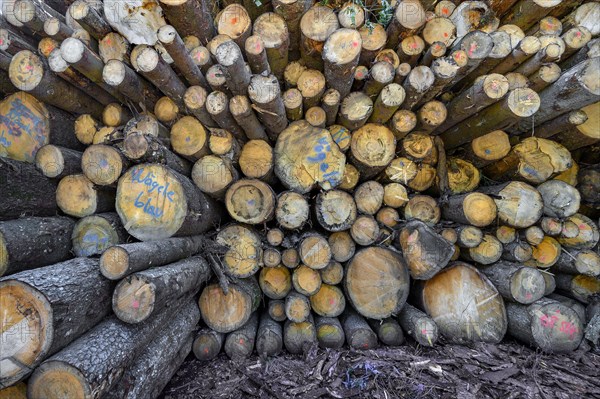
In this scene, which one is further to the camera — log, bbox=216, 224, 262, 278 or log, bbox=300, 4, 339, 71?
log, bbox=216, 224, 262, 278

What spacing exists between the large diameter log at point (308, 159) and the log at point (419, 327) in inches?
52.0

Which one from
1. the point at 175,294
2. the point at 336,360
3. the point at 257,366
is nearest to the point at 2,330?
the point at 175,294

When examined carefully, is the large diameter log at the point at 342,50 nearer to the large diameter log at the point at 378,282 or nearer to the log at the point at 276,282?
the large diameter log at the point at 378,282

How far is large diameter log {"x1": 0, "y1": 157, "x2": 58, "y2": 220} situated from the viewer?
2348mm

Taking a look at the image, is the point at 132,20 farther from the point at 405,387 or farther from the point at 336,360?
the point at 405,387

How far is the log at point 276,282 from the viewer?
312 centimetres

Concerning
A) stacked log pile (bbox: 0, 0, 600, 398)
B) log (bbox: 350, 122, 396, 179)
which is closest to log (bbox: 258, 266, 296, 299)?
stacked log pile (bbox: 0, 0, 600, 398)

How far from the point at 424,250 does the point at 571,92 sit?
5.42 feet

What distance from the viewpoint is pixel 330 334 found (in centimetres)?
308

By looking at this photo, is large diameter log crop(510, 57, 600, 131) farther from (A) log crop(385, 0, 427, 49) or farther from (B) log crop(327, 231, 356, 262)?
(B) log crop(327, 231, 356, 262)

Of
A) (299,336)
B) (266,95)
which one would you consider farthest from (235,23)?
(299,336)

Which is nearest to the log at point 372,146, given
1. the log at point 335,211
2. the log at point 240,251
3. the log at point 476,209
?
the log at point 335,211

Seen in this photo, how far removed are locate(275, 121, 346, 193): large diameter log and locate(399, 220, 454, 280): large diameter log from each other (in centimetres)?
77

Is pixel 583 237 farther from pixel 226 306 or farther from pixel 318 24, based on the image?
pixel 226 306
